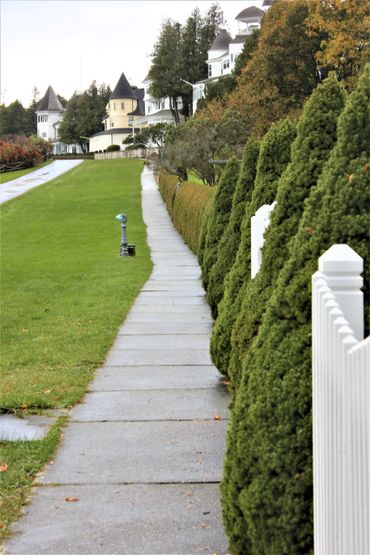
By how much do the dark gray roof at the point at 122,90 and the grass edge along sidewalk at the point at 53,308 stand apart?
326ft

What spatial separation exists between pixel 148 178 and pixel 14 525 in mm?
65934

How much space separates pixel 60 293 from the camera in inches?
647

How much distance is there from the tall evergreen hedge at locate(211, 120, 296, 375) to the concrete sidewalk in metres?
0.52

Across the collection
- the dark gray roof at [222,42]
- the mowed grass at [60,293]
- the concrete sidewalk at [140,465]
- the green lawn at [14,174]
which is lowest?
the mowed grass at [60,293]

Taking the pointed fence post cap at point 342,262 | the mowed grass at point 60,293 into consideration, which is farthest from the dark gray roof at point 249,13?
the pointed fence post cap at point 342,262

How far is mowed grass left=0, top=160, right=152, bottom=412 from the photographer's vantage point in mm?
8297

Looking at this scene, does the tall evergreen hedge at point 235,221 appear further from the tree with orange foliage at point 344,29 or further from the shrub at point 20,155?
the shrub at point 20,155

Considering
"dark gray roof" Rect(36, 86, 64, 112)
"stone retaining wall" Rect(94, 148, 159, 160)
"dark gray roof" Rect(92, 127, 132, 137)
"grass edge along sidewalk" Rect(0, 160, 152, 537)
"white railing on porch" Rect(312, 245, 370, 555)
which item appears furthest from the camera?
"dark gray roof" Rect(36, 86, 64, 112)

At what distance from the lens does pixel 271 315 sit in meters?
3.68

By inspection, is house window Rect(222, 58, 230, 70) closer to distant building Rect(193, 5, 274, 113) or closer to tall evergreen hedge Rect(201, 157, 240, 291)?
distant building Rect(193, 5, 274, 113)

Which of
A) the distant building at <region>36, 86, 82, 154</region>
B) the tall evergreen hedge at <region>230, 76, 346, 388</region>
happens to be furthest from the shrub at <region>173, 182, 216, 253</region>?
the distant building at <region>36, 86, 82, 154</region>

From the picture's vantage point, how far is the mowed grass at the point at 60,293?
27.2ft

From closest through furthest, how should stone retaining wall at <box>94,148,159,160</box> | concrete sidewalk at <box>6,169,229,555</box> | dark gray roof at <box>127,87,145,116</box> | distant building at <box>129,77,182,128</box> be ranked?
concrete sidewalk at <box>6,169,229,555</box>
stone retaining wall at <box>94,148,159,160</box>
distant building at <box>129,77,182,128</box>
dark gray roof at <box>127,87,145,116</box>

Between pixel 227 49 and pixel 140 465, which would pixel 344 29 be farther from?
pixel 227 49
